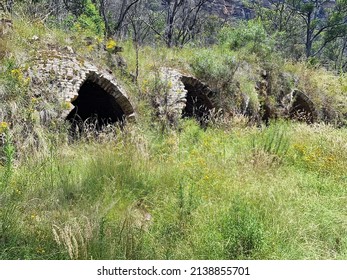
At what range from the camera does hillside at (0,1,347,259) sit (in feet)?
10.2

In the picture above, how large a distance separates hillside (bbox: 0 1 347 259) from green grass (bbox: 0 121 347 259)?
0.6 inches

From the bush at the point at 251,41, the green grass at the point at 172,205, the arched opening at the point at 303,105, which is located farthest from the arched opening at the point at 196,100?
the green grass at the point at 172,205

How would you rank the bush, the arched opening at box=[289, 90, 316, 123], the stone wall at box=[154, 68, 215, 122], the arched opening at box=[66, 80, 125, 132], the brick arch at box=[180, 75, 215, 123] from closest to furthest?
1. the arched opening at box=[66, 80, 125, 132]
2. the stone wall at box=[154, 68, 215, 122]
3. the brick arch at box=[180, 75, 215, 123]
4. the bush
5. the arched opening at box=[289, 90, 316, 123]

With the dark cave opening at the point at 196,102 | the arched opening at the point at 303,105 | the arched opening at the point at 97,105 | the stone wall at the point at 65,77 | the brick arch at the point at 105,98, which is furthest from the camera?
the arched opening at the point at 303,105

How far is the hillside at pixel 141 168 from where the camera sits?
3.12 metres

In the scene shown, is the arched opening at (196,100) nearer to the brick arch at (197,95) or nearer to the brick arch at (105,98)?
the brick arch at (197,95)

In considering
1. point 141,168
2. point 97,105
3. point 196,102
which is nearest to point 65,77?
point 97,105

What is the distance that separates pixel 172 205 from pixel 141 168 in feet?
2.54

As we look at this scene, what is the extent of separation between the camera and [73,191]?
398 centimetres

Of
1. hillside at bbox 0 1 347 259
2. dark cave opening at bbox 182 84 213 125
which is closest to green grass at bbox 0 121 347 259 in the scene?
hillside at bbox 0 1 347 259

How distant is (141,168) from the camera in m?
4.48

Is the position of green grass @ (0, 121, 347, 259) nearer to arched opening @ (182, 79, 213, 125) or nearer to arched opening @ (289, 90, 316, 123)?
arched opening @ (182, 79, 213, 125)

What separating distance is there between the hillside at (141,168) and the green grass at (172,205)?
0.05 feet
